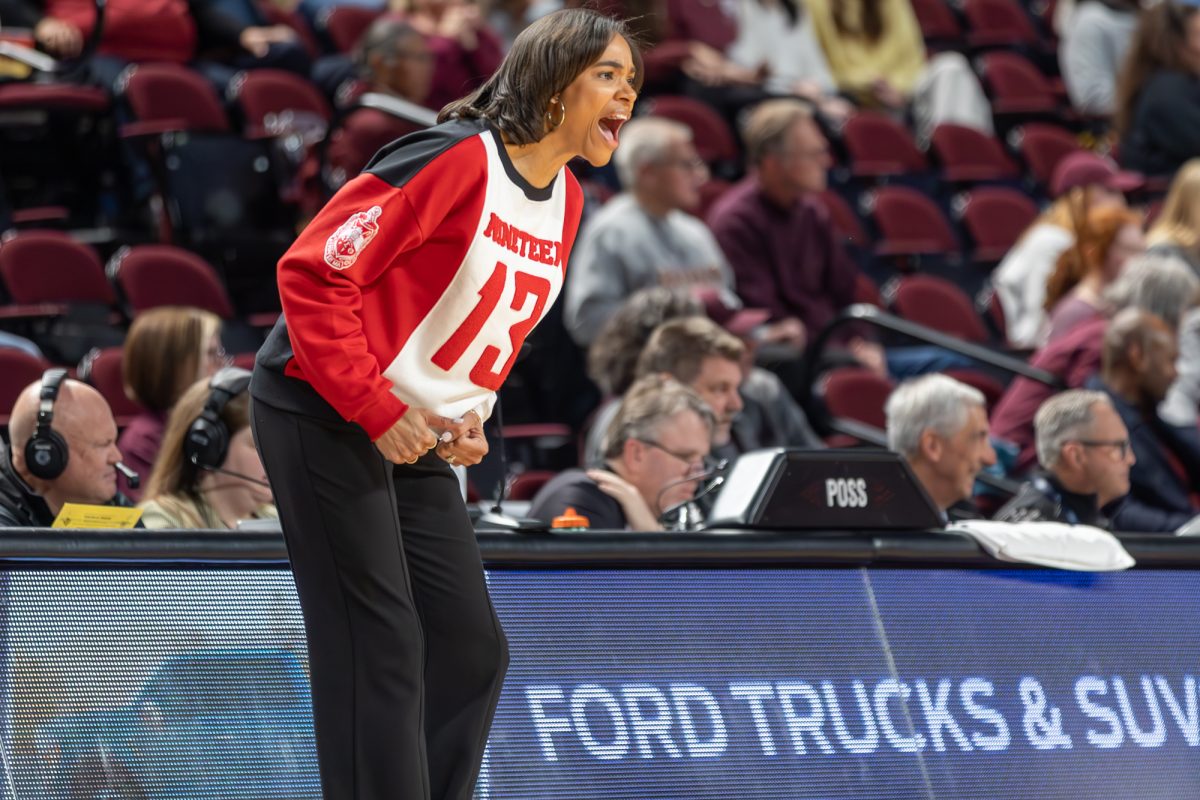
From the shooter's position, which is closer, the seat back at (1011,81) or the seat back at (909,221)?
the seat back at (909,221)

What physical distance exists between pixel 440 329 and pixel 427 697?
0.50 m

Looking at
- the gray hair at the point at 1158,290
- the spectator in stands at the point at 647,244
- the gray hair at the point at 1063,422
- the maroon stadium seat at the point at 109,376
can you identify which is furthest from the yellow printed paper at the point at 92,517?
the gray hair at the point at 1158,290

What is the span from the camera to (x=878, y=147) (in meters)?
8.57

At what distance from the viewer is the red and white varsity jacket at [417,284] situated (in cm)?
229

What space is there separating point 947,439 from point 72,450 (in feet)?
7.08

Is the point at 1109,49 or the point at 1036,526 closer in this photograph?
the point at 1036,526

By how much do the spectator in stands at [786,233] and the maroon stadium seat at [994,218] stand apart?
1.86 meters

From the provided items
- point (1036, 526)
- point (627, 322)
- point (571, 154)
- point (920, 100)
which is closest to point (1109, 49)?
point (920, 100)

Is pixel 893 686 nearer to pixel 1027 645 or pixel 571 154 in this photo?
pixel 1027 645

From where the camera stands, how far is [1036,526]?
341cm

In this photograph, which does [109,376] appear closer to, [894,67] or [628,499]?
[628,499]

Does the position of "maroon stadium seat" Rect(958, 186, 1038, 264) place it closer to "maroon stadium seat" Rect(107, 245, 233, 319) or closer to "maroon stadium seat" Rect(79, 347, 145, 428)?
"maroon stadium seat" Rect(107, 245, 233, 319)

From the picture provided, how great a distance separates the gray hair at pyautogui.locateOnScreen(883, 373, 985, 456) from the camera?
450cm

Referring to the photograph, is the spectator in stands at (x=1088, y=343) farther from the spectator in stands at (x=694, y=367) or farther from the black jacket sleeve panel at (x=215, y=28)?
the black jacket sleeve panel at (x=215, y=28)
